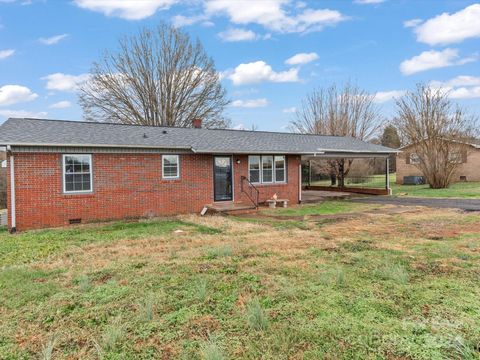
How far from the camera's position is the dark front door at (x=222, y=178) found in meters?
14.5

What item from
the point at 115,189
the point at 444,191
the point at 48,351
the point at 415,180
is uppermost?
the point at 115,189

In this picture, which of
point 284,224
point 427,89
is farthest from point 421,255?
point 427,89

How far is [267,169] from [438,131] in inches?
592

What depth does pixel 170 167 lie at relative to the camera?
13336 millimetres

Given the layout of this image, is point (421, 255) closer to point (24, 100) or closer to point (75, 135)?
point (75, 135)

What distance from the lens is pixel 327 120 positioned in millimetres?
28875

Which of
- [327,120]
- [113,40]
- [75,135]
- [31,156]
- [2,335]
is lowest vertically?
[2,335]

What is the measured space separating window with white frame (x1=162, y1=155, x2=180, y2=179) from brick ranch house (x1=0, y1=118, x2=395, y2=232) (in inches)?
1.5

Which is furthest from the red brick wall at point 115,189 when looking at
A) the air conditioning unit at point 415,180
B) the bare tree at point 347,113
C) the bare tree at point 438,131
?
the air conditioning unit at point 415,180

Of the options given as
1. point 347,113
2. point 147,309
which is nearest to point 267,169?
point 147,309

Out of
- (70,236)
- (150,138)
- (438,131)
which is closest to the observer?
(70,236)

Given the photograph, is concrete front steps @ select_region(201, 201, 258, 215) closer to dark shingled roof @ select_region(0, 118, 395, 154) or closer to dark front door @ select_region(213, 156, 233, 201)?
dark front door @ select_region(213, 156, 233, 201)

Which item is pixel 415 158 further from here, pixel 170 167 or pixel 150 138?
pixel 150 138

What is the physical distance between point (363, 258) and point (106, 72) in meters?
27.1
